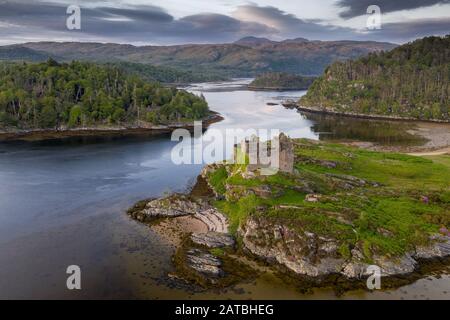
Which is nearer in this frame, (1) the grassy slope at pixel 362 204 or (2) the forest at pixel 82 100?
(1) the grassy slope at pixel 362 204

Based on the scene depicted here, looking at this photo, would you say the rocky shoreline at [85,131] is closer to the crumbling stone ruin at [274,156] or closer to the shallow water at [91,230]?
the shallow water at [91,230]

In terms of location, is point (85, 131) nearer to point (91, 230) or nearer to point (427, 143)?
point (91, 230)

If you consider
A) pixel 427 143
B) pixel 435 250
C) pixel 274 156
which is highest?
pixel 274 156

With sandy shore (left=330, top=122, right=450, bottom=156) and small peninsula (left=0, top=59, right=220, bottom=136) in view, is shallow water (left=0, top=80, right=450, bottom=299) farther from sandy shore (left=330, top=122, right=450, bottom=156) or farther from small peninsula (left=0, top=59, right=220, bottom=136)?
sandy shore (left=330, top=122, right=450, bottom=156)

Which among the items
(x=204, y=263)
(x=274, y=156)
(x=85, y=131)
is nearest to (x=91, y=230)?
(x=204, y=263)

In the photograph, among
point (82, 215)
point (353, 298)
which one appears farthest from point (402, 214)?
point (82, 215)

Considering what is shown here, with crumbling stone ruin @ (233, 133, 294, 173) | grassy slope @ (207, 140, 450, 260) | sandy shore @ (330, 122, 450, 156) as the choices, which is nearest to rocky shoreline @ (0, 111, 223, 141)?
sandy shore @ (330, 122, 450, 156)

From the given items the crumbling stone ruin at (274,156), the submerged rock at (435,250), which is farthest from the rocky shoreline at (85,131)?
the submerged rock at (435,250)
